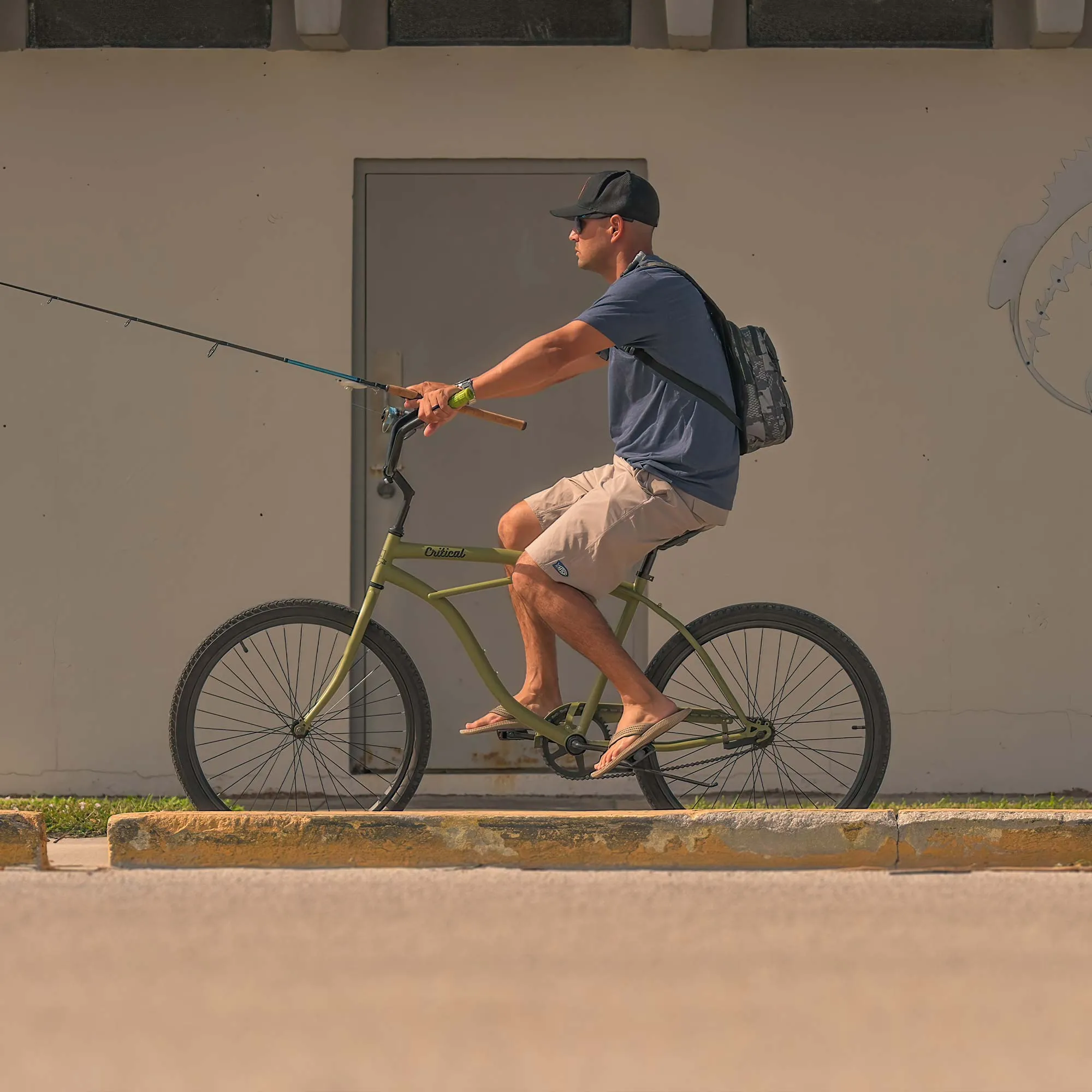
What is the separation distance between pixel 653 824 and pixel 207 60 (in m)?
4.36

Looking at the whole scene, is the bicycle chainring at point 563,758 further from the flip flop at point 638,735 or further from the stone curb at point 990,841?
the stone curb at point 990,841

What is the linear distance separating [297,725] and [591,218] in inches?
67.9

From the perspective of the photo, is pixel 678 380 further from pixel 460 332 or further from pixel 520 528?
pixel 460 332

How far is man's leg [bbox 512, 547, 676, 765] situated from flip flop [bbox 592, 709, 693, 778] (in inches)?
0.6

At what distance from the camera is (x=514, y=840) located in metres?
4.46

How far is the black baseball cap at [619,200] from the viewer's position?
4719mm

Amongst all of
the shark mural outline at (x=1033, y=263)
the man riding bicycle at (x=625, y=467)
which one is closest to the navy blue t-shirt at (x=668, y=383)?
the man riding bicycle at (x=625, y=467)

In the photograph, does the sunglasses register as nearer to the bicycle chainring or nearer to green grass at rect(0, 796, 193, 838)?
the bicycle chainring

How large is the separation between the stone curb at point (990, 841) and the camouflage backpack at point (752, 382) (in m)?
1.15

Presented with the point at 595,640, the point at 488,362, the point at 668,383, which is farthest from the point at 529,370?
the point at 488,362

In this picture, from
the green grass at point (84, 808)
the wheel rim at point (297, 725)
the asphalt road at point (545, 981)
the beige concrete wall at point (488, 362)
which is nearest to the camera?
the asphalt road at point (545, 981)

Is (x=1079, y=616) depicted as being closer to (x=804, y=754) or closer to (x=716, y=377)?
(x=804, y=754)

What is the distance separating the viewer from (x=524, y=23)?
7.11 meters

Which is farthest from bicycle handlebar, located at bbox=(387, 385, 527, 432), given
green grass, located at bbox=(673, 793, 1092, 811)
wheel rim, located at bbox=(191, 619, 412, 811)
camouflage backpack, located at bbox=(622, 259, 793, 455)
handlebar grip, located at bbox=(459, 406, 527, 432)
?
green grass, located at bbox=(673, 793, 1092, 811)
